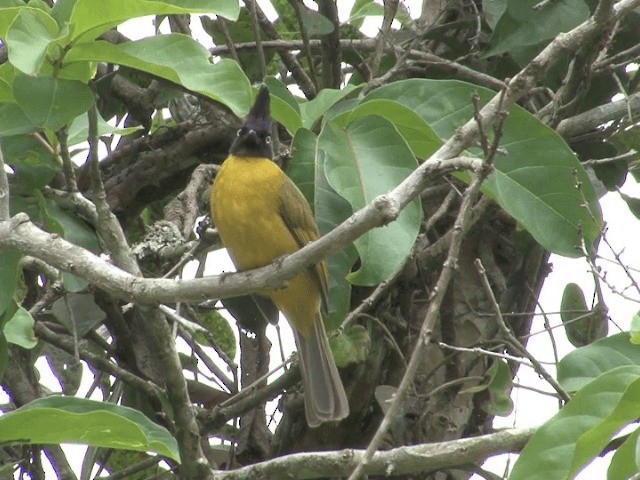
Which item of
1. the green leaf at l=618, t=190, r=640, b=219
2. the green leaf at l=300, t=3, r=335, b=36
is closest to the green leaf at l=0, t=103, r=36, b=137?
the green leaf at l=300, t=3, r=335, b=36

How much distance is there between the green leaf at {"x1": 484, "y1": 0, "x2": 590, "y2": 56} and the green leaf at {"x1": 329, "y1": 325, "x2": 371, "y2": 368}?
43.8 inches

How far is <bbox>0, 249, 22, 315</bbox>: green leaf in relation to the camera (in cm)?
310

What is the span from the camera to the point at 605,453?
3141 millimetres

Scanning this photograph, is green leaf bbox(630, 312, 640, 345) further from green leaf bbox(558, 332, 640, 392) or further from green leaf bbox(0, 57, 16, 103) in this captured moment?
green leaf bbox(0, 57, 16, 103)

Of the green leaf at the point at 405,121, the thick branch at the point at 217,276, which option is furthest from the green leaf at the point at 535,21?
the thick branch at the point at 217,276

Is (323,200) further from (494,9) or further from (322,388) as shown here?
(494,9)

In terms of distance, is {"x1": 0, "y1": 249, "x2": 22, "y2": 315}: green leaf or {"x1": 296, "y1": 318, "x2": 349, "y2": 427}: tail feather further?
{"x1": 296, "y1": 318, "x2": 349, "y2": 427}: tail feather

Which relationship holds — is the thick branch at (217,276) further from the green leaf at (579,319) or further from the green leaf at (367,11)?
the green leaf at (367,11)

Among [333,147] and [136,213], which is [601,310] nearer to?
[333,147]

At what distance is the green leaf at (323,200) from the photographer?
3127mm

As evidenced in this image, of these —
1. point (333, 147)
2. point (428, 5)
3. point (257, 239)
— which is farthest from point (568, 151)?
point (428, 5)

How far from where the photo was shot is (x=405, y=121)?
10.1 feet

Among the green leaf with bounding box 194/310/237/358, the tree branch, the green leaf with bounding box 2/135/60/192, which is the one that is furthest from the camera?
the green leaf with bounding box 194/310/237/358

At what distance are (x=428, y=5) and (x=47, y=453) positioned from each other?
249cm
